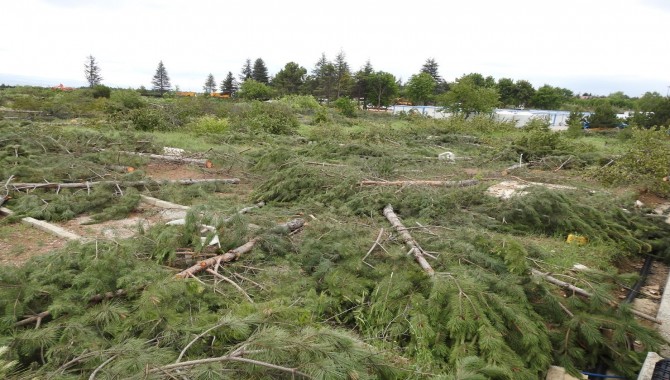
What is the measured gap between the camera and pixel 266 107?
19.2m

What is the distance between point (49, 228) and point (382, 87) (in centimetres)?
4434

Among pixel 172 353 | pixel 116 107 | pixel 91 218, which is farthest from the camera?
pixel 116 107

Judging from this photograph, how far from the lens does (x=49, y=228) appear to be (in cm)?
572

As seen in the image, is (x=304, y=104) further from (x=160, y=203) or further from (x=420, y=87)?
(x=160, y=203)

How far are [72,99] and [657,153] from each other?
23404 mm

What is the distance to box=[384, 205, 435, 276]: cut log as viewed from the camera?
4152 millimetres

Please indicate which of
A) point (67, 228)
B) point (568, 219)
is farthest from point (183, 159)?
point (568, 219)

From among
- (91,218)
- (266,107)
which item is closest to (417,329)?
(91,218)

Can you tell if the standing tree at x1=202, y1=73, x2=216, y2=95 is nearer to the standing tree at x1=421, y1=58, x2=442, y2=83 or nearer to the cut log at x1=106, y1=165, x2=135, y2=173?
the standing tree at x1=421, y1=58, x2=442, y2=83

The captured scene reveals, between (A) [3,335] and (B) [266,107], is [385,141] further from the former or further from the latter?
(A) [3,335]

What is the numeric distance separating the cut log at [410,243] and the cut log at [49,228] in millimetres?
4078

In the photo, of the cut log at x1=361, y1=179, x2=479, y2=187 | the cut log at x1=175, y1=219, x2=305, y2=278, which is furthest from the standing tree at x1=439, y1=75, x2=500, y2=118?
the cut log at x1=175, y1=219, x2=305, y2=278

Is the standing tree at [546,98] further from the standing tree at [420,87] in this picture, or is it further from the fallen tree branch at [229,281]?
the fallen tree branch at [229,281]

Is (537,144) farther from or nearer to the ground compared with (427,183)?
farther from the ground
